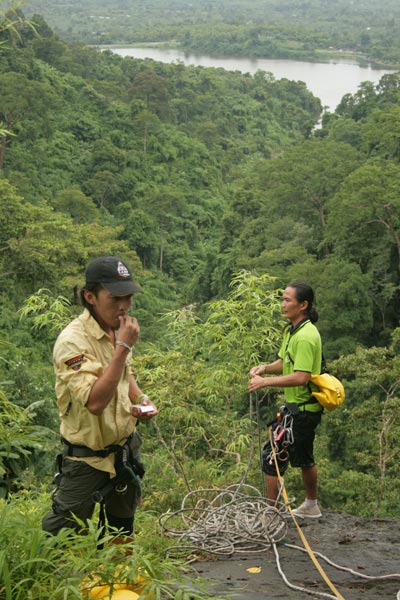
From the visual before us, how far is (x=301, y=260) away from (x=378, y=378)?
1222 centimetres

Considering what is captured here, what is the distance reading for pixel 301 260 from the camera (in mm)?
21984

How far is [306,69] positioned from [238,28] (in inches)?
719

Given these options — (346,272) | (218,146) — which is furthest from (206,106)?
(346,272)

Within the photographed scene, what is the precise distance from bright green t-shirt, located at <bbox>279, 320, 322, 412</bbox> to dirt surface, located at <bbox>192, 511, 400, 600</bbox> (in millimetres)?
695

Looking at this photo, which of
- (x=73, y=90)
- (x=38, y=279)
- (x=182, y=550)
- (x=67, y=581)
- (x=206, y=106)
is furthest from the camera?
(x=206, y=106)

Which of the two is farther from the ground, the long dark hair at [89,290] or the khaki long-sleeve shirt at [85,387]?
the long dark hair at [89,290]

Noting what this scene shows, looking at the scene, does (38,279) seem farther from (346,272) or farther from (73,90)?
(73,90)

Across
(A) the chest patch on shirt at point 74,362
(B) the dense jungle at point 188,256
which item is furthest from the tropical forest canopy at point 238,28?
(A) the chest patch on shirt at point 74,362

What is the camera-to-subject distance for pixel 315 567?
335cm

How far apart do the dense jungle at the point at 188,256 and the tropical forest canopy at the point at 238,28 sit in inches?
1231

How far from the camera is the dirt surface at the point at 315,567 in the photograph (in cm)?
306

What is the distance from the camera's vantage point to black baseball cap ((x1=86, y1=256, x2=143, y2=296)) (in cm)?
250

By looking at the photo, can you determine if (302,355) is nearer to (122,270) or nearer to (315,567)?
(315,567)

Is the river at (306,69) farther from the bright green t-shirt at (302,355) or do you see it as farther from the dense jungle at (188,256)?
the bright green t-shirt at (302,355)
